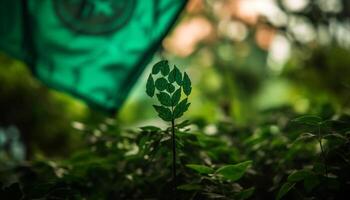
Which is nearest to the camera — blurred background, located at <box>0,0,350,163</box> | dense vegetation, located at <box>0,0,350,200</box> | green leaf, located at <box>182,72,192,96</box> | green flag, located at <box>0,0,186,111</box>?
green leaf, located at <box>182,72,192,96</box>

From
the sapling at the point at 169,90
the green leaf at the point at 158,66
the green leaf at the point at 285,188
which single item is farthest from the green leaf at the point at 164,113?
the green leaf at the point at 285,188

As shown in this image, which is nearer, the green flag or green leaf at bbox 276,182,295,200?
green leaf at bbox 276,182,295,200

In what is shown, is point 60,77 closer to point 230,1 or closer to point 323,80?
point 323,80

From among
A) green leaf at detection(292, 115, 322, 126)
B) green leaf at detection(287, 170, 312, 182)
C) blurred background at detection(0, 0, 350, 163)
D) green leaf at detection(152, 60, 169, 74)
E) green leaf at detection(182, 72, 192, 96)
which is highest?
blurred background at detection(0, 0, 350, 163)

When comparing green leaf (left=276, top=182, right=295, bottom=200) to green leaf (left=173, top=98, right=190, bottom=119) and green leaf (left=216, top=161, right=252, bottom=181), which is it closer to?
green leaf (left=216, top=161, right=252, bottom=181)

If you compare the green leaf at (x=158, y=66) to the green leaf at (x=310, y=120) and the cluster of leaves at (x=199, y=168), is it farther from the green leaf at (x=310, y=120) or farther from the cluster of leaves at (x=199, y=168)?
the green leaf at (x=310, y=120)

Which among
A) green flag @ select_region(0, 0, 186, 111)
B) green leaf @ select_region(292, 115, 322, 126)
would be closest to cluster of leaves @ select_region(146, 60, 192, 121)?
green leaf @ select_region(292, 115, 322, 126)

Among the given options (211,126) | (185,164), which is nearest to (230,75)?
(211,126)
